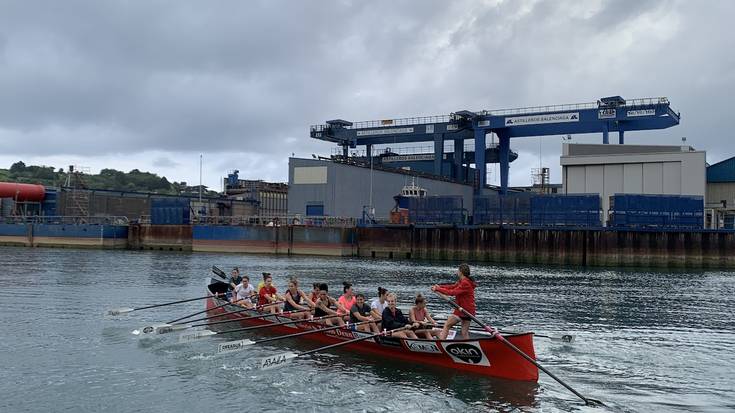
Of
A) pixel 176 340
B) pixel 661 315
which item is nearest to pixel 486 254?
pixel 661 315

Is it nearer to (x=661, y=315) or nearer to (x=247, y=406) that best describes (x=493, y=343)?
(x=247, y=406)

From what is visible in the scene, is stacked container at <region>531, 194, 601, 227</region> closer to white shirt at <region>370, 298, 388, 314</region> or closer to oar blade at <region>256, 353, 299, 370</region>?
white shirt at <region>370, 298, 388, 314</region>

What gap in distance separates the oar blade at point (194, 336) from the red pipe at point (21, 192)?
78.0 metres

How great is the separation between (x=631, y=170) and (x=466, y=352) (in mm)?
58523

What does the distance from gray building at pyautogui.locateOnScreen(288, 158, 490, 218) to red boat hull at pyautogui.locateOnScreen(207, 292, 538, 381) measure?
59.6 metres

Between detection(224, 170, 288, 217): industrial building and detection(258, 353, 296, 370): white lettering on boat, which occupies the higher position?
detection(224, 170, 288, 217): industrial building

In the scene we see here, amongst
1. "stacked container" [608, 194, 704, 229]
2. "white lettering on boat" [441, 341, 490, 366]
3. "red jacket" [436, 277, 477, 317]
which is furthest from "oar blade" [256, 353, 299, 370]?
"stacked container" [608, 194, 704, 229]

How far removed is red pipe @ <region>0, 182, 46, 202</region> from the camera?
86.6 meters

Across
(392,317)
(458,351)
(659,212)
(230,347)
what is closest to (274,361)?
(230,347)

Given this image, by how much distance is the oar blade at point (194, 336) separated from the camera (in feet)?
68.5

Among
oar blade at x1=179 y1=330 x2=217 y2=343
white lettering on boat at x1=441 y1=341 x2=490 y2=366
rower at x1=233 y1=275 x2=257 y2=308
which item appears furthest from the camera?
rower at x1=233 y1=275 x2=257 y2=308

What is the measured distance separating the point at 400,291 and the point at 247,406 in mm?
21501

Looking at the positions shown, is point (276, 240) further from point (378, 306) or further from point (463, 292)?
point (463, 292)

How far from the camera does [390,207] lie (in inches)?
3302
